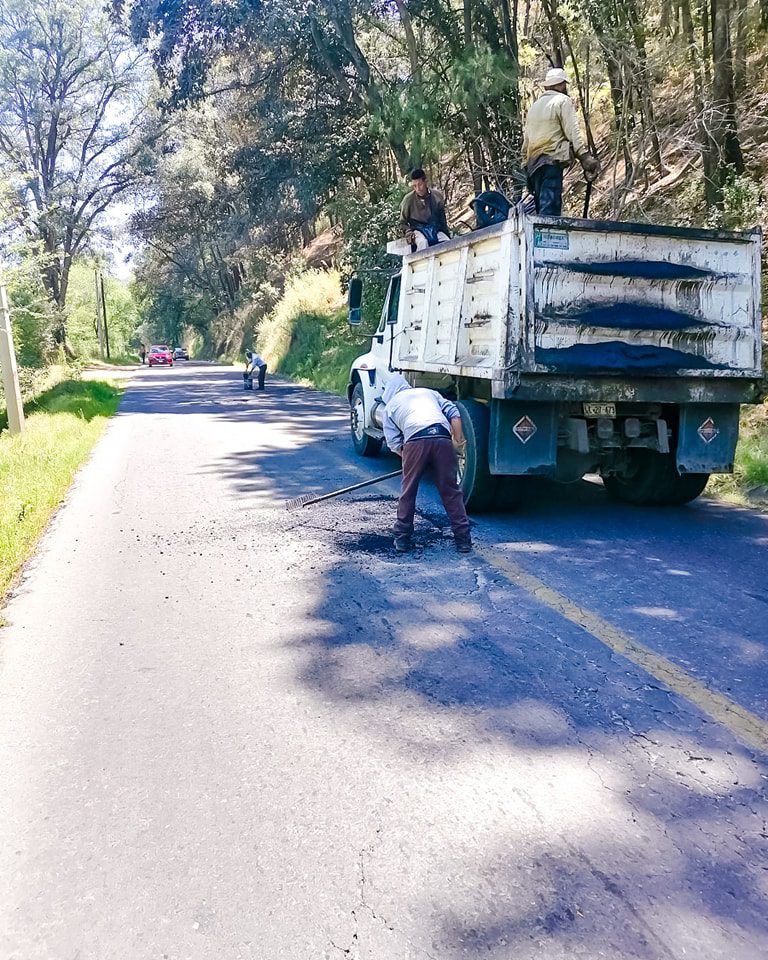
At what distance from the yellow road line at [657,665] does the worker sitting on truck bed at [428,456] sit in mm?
671

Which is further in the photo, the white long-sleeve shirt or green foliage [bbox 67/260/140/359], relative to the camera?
A: green foliage [bbox 67/260/140/359]

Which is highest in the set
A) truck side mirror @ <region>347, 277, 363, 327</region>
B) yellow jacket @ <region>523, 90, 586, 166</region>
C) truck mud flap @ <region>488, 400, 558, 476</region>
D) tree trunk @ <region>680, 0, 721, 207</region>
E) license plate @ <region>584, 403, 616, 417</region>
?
tree trunk @ <region>680, 0, 721, 207</region>

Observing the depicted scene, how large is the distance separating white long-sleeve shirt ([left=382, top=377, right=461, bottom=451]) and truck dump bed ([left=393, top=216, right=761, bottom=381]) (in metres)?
0.59

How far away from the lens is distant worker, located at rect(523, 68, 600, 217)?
26.3ft

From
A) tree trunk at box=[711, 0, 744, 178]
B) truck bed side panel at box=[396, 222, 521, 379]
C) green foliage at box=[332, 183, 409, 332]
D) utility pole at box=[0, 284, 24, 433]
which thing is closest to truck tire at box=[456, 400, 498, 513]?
truck bed side panel at box=[396, 222, 521, 379]

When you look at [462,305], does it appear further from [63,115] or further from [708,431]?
[63,115]

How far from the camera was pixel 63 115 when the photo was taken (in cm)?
3338

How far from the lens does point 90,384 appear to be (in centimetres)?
2512

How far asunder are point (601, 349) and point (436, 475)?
5.71 ft

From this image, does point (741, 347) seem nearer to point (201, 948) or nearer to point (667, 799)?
point (667, 799)

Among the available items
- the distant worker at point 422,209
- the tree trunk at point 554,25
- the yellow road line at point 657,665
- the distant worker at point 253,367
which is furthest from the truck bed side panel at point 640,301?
the distant worker at point 253,367

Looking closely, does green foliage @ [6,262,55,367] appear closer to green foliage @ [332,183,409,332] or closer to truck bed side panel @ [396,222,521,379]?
green foliage @ [332,183,409,332]

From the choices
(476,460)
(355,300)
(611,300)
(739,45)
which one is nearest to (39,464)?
(355,300)

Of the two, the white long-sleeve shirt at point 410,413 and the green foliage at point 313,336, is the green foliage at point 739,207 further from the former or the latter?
the green foliage at point 313,336
